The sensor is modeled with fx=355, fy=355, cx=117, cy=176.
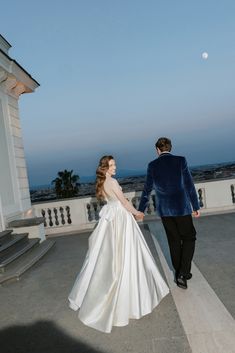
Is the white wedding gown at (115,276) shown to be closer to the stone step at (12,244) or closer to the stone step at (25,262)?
the stone step at (25,262)

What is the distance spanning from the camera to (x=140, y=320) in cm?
367

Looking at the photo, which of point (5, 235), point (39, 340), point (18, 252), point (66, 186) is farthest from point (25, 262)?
point (66, 186)

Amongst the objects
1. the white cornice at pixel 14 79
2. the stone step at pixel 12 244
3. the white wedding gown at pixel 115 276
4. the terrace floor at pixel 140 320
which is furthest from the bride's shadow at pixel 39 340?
the white cornice at pixel 14 79

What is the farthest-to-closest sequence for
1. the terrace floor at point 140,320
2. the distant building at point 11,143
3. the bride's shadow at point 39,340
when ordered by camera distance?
the distant building at point 11,143, the bride's shadow at point 39,340, the terrace floor at point 140,320

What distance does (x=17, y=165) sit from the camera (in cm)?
1005

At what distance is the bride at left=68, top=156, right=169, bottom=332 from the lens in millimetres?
3668

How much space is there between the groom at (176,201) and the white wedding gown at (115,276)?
46 cm

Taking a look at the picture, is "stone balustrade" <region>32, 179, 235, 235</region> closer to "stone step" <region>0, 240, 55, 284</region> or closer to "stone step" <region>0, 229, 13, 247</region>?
"stone step" <region>0, 240, 55, 284</region>

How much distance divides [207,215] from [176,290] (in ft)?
22.6

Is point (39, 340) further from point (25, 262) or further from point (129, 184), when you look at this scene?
point (129, 184)

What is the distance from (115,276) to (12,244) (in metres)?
4.35

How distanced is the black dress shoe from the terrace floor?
7cm

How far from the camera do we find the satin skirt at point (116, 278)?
366cm

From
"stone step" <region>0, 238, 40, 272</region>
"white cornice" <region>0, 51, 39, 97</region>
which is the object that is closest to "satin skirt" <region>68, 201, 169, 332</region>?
"stone step" <region>0, 238, 40, 272</region>
